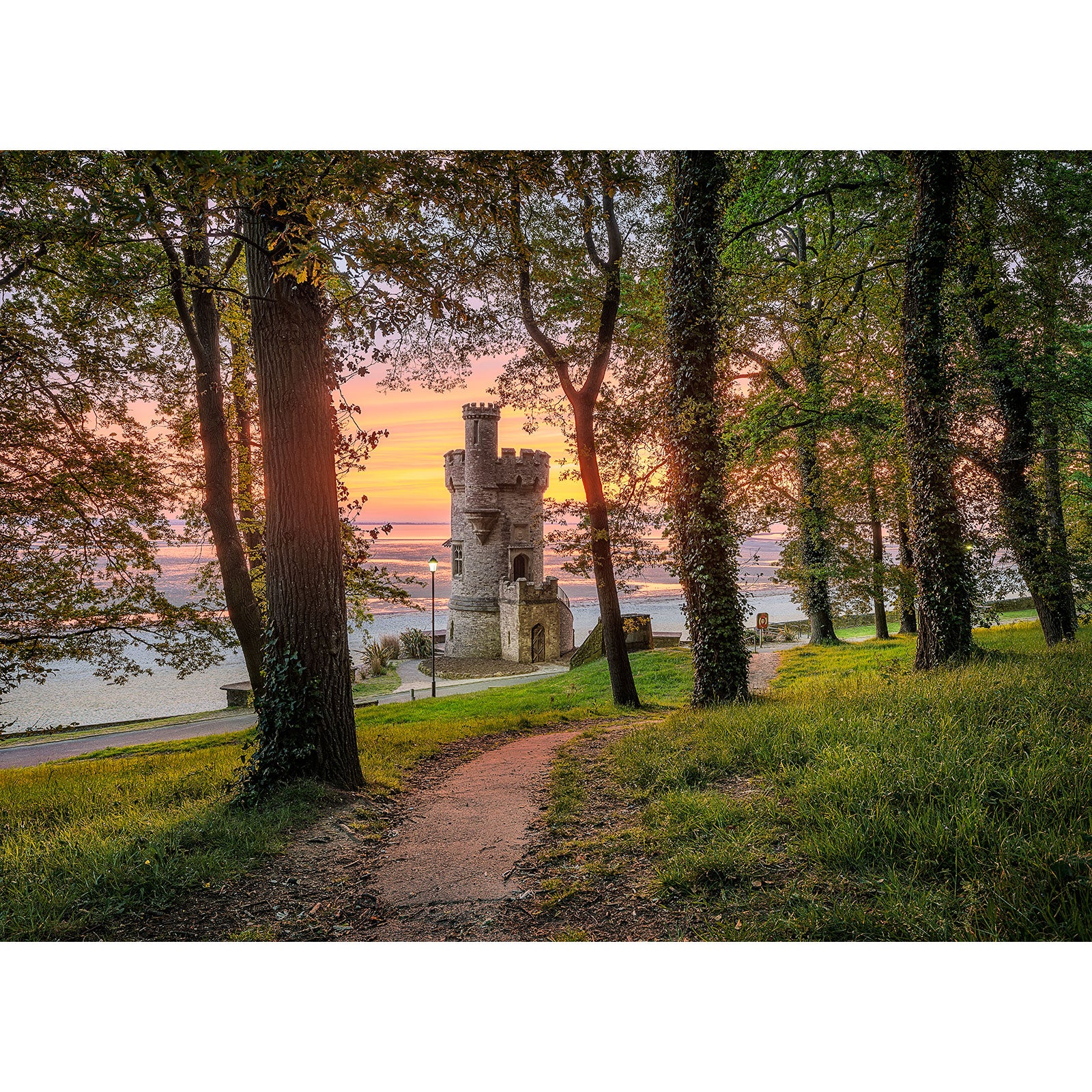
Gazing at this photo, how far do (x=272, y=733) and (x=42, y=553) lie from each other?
139 inches

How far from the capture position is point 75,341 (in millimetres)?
4684

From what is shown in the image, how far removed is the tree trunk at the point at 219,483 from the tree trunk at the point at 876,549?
6964mm

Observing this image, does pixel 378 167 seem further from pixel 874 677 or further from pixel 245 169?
pixel 874 677

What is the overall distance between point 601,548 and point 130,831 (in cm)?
546

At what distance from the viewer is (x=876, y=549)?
9.19 m

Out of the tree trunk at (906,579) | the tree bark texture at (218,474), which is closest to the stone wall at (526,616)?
the tree trunk at (906,579)

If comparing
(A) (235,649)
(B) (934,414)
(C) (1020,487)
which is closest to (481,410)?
(A) (235,649)

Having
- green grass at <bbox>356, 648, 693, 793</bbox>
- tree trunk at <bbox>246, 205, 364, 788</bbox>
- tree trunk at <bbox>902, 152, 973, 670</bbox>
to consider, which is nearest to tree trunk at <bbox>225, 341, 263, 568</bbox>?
green grass at <bbox>356, 648, 693, 793</bbox>

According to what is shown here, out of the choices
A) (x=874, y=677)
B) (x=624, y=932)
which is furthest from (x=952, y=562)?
(x=624, y=932)

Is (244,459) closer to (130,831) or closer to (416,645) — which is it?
(130,831)

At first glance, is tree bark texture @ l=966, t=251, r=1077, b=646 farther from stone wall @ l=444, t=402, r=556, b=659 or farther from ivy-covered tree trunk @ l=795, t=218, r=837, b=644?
stone wall @ l=444, t=402, r=556, b=659

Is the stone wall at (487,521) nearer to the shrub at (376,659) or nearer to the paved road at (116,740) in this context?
the shrub at (376,659)

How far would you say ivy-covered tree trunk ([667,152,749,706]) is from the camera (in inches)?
192

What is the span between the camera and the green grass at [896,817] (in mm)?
1606
